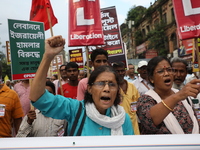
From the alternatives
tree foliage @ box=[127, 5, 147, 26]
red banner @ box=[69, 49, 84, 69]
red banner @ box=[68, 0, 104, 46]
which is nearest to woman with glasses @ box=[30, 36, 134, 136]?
red banner @ box=[68, 0, 104, 46]

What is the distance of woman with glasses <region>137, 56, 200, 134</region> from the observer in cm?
159

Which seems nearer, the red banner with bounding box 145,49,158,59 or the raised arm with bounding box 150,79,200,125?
the raised arm with bounding box 150,79,200,125

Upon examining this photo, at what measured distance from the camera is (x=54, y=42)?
149cm

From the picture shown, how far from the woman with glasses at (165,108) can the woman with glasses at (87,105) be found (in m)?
0.20

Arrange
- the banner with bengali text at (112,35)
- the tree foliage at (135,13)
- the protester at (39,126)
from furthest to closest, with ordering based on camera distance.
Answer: the tree foliage at (135,13) → the banner with bengali text at (112,35) → the protester at (39,126)

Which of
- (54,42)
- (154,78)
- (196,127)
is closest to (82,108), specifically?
(54,42)

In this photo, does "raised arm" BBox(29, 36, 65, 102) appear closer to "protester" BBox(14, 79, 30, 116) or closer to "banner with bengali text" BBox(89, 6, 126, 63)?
"protester" BBox(14, 79, 30, 116)

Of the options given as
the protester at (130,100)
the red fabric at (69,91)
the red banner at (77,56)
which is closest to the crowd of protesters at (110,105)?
the protester at (130,100)

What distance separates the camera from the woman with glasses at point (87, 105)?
58.9 inches

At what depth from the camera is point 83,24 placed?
4.20 m

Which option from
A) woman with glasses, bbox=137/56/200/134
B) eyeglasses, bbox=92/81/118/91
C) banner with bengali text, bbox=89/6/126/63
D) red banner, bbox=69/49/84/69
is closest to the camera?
woman with glasses, bbox=137/56/200/134

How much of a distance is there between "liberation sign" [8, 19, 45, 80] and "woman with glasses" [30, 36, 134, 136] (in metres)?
2.00

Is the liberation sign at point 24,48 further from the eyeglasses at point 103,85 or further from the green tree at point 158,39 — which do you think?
the green tree at point 158,39

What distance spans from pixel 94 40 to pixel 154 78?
7.57 feet
